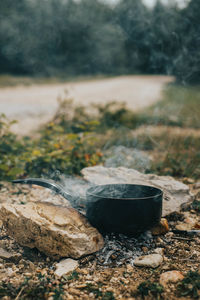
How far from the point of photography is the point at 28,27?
64.0ft

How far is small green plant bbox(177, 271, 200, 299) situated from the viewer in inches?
→ 69.4

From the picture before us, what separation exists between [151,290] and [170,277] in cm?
17

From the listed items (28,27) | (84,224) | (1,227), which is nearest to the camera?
(84,224)

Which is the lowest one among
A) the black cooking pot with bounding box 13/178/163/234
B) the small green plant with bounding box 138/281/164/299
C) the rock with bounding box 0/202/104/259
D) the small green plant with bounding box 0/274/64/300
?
the small green plant with bounding box 0/274/64/300

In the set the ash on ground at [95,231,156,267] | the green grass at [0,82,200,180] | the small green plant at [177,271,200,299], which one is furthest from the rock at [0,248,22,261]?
the green grass at [0,82,200,180]

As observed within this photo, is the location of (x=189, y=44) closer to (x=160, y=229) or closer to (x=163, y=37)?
(x=163, y=37)

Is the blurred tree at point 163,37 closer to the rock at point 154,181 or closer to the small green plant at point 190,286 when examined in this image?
the rock at point 154,181

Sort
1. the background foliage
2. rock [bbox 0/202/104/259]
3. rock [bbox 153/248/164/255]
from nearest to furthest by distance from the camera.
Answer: rock [bbox 0/202/104/259], rock [bbox 153/248/164/255], the background foliage

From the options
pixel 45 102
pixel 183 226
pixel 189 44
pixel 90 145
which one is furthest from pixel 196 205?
pixel 45 102

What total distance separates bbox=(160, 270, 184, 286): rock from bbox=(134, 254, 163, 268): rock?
14cm

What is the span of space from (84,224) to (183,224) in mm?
863

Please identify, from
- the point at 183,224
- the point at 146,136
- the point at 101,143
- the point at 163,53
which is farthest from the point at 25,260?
the point at 163,53

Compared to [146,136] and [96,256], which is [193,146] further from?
[96,256]

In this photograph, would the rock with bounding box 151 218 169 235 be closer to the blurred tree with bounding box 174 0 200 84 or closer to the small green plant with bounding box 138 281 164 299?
the small green plant with bounding box 138 281 164 299
